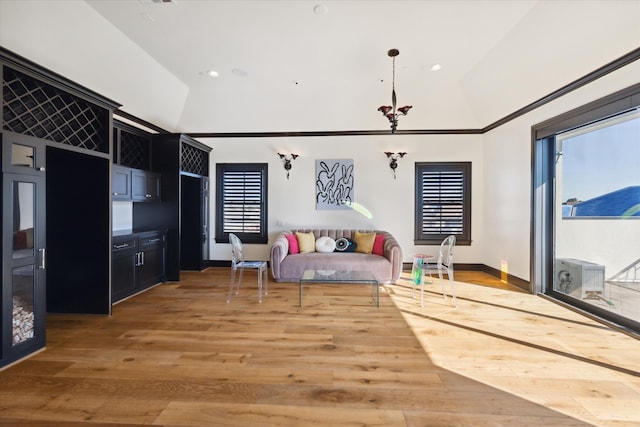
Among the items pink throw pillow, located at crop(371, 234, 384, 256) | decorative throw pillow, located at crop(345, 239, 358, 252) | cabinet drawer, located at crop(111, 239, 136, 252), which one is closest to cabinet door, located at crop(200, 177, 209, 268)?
cabinet drawer, located at crop(111, 239, 136, 252)

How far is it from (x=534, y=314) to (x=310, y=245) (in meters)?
3.47

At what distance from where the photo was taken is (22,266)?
236 cm

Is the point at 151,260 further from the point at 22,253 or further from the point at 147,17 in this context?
the point at 147,17

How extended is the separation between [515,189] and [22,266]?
623 centimetres

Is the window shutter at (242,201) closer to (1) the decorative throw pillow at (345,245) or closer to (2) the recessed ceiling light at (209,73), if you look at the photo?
(1) the decorative throw pillow at (345,245)

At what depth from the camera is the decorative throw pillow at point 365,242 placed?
207 inches

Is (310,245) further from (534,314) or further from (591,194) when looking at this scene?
(591,194)

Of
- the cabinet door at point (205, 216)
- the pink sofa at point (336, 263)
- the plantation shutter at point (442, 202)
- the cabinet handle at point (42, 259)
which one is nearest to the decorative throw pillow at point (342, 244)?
the pink sofa at point (336, 263)

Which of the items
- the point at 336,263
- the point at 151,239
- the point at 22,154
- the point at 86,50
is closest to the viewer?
the point at 22,154

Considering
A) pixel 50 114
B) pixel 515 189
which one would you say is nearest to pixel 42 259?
pixel 50 114

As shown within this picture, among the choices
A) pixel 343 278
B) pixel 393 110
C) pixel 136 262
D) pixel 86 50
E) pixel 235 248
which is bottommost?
pixel 343 278

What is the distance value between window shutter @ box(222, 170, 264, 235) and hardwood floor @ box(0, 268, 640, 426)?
2.48 metres

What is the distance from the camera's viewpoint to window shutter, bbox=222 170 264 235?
586 cm

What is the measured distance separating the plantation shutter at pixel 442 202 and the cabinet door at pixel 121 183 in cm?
504
